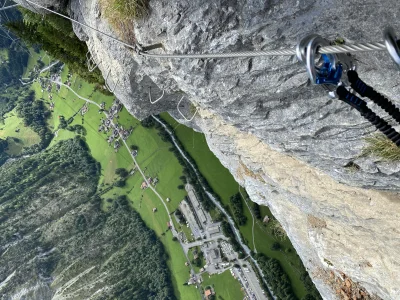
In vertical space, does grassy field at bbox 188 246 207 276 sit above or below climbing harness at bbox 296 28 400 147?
above

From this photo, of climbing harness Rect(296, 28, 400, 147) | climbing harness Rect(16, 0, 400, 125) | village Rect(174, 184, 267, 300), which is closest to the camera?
climbing harness Rect(16, 0, 400, 125)

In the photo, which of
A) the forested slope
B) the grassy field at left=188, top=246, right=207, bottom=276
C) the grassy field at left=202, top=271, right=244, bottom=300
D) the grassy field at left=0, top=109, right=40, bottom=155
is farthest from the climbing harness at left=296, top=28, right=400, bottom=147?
the grassy field at left=0, top=109, right=40, bottom=155

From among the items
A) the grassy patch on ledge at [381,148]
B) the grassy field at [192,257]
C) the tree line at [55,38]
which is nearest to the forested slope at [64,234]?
the grassy field at [192,257]

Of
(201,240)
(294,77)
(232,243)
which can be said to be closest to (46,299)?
(201,240)

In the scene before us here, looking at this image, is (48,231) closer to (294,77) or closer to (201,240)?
(201,240)

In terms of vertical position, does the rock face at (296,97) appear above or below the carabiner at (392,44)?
above

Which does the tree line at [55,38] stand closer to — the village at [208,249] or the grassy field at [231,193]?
the grassy field at [231,193]

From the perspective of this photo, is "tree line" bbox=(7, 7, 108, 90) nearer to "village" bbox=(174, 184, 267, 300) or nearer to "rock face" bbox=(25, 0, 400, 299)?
"rock face" bbox=(25, 0, 400, 299)

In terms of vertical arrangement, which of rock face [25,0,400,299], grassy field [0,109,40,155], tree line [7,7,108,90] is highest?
grassy field [0,109,40,155]
